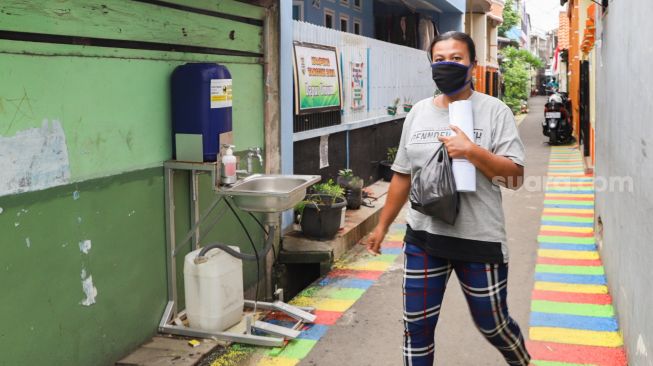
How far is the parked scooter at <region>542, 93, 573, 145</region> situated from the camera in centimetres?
2005

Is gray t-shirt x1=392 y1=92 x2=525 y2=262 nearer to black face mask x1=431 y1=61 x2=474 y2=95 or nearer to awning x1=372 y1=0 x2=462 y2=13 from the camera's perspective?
black face mask x1=431 y1=61 x2=474 y2=95

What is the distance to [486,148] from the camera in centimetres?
342

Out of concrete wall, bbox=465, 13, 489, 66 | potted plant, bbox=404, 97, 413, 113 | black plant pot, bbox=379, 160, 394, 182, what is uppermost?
concrete wall, bbox=465, 13, 489, 66

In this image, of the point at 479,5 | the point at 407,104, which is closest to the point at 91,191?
the point at 407,104

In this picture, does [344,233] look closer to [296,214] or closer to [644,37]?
[296,214]

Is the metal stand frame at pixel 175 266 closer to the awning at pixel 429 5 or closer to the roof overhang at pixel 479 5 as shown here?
the awning at pixel 429 5

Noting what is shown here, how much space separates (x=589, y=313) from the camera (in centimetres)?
571

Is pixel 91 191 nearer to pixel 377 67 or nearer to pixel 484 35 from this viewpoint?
pixel 377 67

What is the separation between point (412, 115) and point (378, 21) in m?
13.2

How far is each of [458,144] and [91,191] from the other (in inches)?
86.3

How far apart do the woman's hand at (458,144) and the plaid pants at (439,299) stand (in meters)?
0.55

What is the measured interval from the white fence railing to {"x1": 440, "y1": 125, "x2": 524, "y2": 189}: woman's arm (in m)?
4.91

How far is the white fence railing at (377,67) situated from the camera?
9.03 metres

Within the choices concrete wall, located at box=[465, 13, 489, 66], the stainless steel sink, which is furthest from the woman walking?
concrete wall, located at box=[465, 13, 489, 66]
